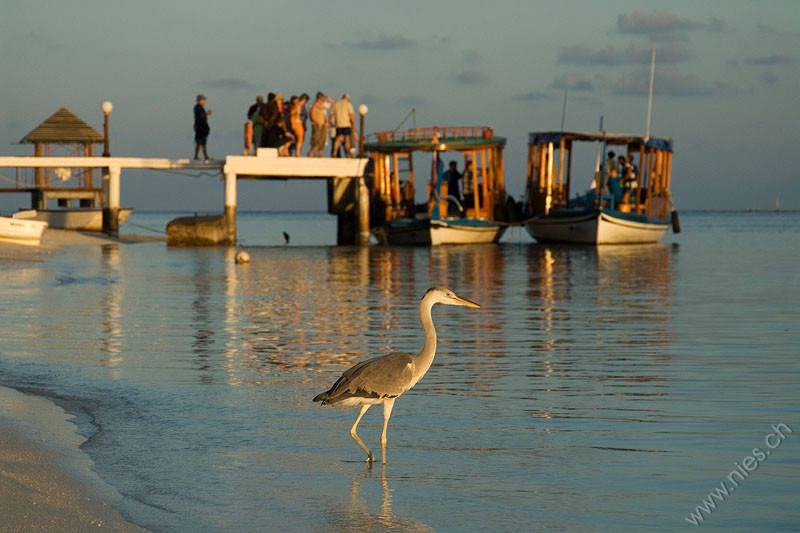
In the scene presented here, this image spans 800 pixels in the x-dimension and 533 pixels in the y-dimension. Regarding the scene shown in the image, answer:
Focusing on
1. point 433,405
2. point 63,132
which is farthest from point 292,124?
point 433,405

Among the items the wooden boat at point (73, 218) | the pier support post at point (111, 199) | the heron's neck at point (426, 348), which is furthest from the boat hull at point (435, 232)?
the heron's neck at point (426, 348)

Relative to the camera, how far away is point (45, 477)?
6.80 metres

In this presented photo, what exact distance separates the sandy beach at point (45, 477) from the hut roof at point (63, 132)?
45.2 m

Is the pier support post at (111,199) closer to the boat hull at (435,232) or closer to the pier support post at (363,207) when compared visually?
the pier support post at (363,207)

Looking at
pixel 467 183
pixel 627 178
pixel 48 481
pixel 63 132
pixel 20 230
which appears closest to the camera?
pixel 48 481

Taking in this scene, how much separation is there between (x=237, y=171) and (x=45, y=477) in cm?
3380

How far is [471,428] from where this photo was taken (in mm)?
8609

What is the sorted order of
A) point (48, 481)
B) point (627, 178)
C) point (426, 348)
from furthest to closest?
point (627, 178), point (426, 348), point (48, 481)

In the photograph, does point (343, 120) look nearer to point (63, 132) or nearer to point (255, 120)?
point (255, 120)

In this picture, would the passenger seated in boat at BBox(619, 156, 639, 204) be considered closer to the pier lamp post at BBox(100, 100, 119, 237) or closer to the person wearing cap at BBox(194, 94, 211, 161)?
the person wearing cap at BBox(194, 94, 211, 161)

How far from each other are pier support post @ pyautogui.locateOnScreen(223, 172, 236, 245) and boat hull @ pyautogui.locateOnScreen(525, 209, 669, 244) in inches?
472

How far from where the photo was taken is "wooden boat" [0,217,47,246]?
1204 inches

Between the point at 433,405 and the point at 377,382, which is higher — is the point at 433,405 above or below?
below

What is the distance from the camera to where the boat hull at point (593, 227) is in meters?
42.2
